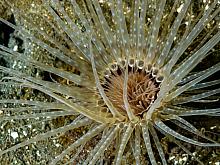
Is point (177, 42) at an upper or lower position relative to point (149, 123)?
upper

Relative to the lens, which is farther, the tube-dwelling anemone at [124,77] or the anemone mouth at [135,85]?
the anemone mouth at [135,85]

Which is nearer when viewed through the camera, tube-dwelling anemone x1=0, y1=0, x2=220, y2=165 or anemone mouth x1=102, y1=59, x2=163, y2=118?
tube-dwelling anemone x1=0, y1=0, x2=220, y2=165

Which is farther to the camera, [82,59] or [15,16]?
[15,16]

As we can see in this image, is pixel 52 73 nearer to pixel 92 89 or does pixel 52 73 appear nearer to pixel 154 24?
pixel 92 89

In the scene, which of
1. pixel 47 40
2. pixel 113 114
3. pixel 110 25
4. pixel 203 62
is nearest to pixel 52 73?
pixel 47 40

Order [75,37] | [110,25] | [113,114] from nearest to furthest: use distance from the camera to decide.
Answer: [113,114] < [75,37] < [110,25]
